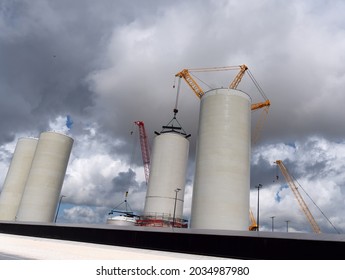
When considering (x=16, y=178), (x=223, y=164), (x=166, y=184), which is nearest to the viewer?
(x=223, y=164)

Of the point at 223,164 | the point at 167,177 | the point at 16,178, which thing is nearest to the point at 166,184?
the point at 167,177

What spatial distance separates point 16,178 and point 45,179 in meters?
15.5

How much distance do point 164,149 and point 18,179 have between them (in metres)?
38.5

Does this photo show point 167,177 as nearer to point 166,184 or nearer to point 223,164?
point 166,184

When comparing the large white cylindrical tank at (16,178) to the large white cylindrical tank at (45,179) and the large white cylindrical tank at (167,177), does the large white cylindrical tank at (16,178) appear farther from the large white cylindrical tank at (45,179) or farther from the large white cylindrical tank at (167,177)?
the large white cylindrical tank at (167,177)

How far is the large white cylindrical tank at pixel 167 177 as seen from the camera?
57062 millimetres

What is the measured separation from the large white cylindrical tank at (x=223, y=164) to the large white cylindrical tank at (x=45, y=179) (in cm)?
3519

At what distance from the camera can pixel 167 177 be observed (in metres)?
57.9

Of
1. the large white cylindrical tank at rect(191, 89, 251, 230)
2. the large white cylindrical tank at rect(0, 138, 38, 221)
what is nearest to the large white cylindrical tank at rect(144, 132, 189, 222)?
the large white cylindrical tank at rect(191, 89, 251, 230)

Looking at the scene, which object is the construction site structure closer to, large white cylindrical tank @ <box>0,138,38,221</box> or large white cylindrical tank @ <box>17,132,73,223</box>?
large white cylindrical tank @ <box>17,132,73,223</box>

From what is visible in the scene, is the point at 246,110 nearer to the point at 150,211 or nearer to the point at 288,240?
the point at 150,211

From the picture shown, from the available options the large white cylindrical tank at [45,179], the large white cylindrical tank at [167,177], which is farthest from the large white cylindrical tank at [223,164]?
the large white cylindrical tank at [45,179]

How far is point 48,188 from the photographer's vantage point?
61.9 meters

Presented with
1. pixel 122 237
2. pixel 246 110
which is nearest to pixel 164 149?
pixel 246 110
